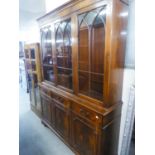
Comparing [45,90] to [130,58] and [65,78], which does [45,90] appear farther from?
[130,58]

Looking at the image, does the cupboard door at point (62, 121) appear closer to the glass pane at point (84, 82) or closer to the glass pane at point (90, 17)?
the glass pane at point (84, 82)

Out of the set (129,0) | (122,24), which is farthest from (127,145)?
(129,0)

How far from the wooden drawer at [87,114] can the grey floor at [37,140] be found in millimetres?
844

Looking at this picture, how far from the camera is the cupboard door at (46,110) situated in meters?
2.42

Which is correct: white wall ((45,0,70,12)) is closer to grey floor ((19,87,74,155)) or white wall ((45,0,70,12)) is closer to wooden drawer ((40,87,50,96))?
wooden drawer ((40,87,50,96))

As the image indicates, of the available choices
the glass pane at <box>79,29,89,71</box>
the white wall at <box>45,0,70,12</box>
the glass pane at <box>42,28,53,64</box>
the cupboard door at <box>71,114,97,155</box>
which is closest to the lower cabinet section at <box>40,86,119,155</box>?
the cupboard door at <box>71,114,97,155</box>

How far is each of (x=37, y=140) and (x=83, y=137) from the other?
113cm

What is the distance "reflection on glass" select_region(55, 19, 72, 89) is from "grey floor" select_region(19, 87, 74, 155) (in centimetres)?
109

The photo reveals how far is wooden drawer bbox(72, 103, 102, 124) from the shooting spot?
1.45 m

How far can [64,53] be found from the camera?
1977mm

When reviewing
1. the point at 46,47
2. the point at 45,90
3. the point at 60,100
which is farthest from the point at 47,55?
the point at 60,100
